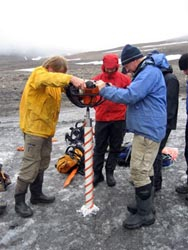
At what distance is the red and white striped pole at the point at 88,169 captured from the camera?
4.52 m

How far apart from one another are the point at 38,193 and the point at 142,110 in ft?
6.49

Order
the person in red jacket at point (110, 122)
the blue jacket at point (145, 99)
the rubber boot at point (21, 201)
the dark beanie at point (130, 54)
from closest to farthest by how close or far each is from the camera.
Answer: the blue jacket at point (145, 99) < the dark beanie at point (130, 54) < the rubber boot at point (21, 201) < the person in red jacket at point (110, 122)

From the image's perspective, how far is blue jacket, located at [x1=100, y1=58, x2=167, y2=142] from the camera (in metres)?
3.97

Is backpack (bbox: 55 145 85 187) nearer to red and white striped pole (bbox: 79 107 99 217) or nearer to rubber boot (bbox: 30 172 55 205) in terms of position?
rubber boot (bbox: 30 172 55 205)

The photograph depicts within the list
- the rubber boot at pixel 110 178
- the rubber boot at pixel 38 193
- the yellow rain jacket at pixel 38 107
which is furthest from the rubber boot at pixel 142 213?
the yellow rain jacket at pixel 38 107

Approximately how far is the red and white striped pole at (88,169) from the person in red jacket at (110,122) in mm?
921

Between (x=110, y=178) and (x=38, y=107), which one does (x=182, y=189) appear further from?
(x=38, y=107)

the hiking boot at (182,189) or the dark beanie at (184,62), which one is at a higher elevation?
the dark beanie at (184,62)

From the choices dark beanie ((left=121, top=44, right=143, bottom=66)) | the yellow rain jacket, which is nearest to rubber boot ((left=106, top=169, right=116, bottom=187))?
the yellow rain jacket

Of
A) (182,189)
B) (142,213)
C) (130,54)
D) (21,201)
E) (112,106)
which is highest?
(130,54)

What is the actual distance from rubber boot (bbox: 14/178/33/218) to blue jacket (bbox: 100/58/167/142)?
5.23ft

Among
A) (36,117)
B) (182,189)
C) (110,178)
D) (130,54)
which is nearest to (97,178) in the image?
(110,178)

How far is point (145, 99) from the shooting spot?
4.13m

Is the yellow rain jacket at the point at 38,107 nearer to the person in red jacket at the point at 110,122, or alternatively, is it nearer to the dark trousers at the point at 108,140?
the person in red jacket at the point at 110,122
